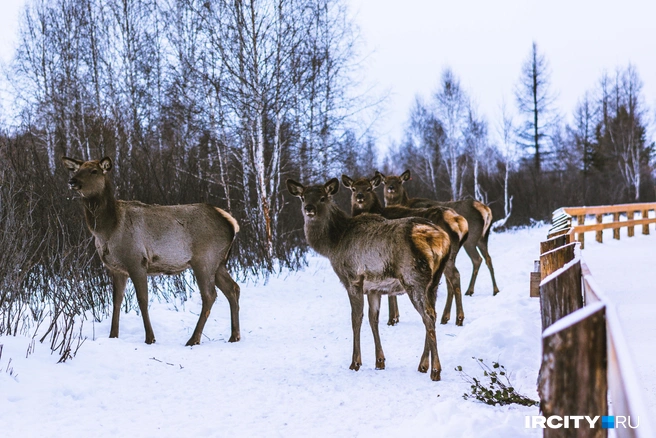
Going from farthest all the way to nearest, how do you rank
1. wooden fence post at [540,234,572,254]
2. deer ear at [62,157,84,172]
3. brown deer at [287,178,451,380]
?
deer ear at [62,157,84,172] → wooden fence post at [540,234,572,254] → brown deer at [287,178,451,380]

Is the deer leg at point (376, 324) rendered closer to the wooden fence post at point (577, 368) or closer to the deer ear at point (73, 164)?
the wooden fence post at point (577, 368)

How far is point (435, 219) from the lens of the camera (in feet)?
26.9

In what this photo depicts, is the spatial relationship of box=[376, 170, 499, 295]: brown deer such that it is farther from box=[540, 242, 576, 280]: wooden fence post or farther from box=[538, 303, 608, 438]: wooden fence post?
box=[538, 303, 608, 438]: wooden fence post

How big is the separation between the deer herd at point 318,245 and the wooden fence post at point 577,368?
346 cm

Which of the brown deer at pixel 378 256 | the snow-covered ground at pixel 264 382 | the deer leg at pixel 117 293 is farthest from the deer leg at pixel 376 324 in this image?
the deer leg at pixel 117 293

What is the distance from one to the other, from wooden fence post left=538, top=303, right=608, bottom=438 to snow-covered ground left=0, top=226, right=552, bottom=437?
1.68 metres

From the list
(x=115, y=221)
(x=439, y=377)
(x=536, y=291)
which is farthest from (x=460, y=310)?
(x=115, y=221)

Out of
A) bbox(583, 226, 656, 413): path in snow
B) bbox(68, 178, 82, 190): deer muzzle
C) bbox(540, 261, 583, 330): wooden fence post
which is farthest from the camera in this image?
bbox(68, 178, 82, 190): deer muzzle

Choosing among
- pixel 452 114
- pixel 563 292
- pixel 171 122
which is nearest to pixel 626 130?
pixel 452 114

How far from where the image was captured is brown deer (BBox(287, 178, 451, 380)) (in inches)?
213

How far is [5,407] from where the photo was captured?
4.05m

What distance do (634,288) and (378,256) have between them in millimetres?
5588

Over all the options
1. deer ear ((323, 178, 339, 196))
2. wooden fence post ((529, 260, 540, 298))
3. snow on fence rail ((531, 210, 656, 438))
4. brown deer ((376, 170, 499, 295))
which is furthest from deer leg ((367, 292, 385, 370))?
brown deer ((376, 170, 499, 295))

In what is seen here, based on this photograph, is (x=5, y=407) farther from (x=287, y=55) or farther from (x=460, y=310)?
(x=287, y=55)
